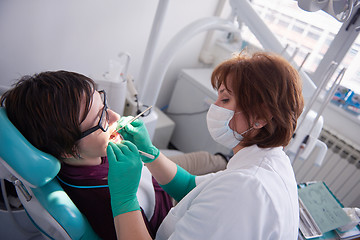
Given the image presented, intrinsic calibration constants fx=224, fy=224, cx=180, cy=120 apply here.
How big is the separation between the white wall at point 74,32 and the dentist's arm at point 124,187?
92cm

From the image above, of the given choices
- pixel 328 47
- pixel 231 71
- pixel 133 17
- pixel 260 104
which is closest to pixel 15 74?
pixel 133 17

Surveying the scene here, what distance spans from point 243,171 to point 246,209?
135 millimetres

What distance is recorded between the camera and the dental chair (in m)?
0.63

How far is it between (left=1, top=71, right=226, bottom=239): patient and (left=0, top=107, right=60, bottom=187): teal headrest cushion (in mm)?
96

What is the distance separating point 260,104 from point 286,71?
154 millimetres

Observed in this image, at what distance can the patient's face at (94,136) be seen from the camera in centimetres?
85

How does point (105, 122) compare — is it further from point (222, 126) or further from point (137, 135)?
point (222, 126)

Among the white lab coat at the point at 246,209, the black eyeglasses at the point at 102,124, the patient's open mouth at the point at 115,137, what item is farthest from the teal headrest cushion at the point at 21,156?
the white lab coat at the point at 246,209

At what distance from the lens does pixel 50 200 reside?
76 centimetres

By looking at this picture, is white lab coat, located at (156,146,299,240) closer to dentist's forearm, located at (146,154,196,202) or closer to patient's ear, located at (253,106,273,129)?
patient's ear, located at (253,106,273,129)

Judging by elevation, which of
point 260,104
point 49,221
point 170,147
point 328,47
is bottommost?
point 170,147

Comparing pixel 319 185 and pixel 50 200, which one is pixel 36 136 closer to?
pixel 50 200

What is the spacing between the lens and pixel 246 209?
0.64 metres

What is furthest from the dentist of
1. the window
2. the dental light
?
the window
